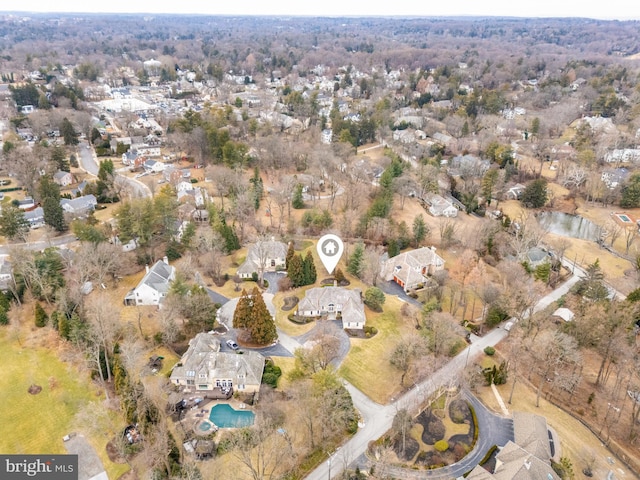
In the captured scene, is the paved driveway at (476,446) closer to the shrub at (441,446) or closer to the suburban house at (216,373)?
the shrub at (441,446)

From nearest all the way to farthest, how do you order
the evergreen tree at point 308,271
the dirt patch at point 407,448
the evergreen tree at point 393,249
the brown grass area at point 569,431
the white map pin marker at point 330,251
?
the brown grass area at point 569,431
the dirt patch at point 407,448
the evergreen tree at point 308,271
the white map pin marker at point 330,251
the evergreen tree at point 393,249

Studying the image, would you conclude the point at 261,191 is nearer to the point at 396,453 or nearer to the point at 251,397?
the point at 251,397

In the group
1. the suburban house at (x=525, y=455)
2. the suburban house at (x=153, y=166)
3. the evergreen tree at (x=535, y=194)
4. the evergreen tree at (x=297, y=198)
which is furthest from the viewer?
the suburban house at (x=153, y=166)

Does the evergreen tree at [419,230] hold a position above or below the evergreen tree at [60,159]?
below

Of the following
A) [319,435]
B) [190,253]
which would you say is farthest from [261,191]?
[319,435]

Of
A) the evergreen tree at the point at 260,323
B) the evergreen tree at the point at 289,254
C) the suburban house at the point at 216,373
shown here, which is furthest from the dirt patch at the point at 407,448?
the evergreen tree at the point at 289,254

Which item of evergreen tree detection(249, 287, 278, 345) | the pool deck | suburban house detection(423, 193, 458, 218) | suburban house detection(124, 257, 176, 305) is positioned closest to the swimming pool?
the pool deck
